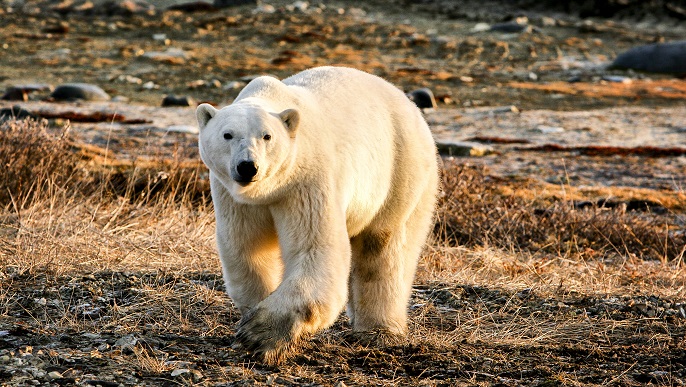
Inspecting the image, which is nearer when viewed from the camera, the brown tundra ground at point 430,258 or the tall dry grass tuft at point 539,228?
the brown tundra ground at point 430,258

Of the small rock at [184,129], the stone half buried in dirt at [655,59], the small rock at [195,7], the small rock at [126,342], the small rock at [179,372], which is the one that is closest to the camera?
the small rock at [179,372]

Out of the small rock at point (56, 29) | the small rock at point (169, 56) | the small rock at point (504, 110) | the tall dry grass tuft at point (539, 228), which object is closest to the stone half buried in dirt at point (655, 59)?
the small rock at point (504, 110)

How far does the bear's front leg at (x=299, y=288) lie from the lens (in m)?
4.15

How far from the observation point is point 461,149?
1334cm

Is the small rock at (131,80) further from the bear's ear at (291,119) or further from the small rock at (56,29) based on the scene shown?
the bear's ear at (291,119)

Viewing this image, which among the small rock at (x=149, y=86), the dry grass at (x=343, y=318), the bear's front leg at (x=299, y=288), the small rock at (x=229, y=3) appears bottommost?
the small rock at (x=149, y=86)

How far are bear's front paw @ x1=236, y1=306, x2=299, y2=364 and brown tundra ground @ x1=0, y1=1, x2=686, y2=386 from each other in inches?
3.1

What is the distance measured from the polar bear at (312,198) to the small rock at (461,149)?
799 cm

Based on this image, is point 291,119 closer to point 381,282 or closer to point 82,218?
point 381,282

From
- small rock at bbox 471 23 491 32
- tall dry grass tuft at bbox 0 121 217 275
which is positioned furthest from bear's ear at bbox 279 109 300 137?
small rock at bbox 471 23 491 32

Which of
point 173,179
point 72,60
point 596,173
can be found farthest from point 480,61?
point 173,179

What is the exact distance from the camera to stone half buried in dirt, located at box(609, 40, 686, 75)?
24.3 m

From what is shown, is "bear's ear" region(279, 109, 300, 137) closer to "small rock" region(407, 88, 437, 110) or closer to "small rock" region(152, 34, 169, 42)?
"small rock" region(407, 88, 437, 110)

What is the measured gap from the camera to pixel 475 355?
470cm
